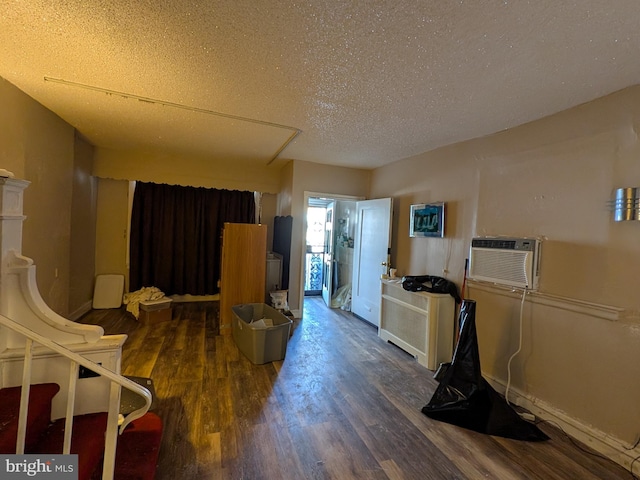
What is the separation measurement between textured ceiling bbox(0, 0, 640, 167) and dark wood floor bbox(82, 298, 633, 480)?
238 centimetres

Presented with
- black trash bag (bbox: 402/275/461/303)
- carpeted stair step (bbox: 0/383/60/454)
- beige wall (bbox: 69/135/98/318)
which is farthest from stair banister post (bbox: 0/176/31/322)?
black trash bag (bbox: 402/275/461/303)

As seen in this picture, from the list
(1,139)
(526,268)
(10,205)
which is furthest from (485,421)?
(1,139)

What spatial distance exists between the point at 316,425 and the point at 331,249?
3.25m

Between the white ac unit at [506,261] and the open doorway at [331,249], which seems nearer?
the white ac unit at [506,261]

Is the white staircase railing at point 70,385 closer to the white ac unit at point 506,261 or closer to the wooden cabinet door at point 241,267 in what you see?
the wooden cabinet door at point 241,267

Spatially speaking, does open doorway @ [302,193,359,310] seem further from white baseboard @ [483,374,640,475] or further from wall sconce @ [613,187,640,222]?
wall sconce @ [613,187,640,222]

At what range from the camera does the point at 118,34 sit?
5.14 ft

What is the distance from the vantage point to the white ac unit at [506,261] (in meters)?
2.21

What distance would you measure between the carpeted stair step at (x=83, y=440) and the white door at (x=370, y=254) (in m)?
3.14

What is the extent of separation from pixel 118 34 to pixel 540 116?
297 cm

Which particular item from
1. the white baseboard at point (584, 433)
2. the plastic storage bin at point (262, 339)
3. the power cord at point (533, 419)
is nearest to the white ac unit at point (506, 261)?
the power cord at point (533, 419)

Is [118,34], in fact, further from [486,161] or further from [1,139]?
[486,161]

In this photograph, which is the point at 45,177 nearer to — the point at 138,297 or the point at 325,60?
the point at 138,297

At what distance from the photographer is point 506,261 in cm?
236
